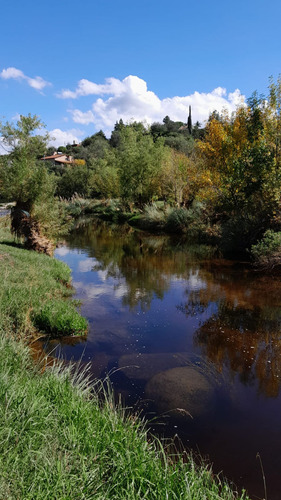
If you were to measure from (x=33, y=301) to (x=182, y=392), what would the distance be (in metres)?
4.51

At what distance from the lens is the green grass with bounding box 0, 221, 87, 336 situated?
7951 millimetres

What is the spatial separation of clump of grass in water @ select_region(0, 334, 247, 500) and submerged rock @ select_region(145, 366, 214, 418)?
203 centimetres

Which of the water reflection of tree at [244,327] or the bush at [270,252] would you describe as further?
the bush at [270,252]

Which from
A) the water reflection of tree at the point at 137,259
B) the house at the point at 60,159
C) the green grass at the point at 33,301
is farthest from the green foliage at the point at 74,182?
the green grass at the point at 33,301

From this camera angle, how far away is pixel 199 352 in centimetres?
781

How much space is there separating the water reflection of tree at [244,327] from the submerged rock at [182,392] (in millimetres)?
797

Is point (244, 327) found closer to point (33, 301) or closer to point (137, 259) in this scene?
point (33, 301)

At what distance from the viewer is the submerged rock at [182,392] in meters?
5.80

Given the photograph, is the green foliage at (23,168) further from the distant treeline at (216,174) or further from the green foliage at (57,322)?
the green foliage at (57,322)

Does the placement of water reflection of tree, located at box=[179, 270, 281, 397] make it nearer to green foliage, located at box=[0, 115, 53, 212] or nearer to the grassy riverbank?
the grassy riverbank

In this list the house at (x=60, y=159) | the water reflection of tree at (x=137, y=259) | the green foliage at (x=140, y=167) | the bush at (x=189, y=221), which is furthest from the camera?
the house at (x=60, y=159)

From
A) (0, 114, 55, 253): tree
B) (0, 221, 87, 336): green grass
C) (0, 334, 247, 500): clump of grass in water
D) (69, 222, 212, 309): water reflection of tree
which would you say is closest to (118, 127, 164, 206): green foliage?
(69, 222, 212, 309): water reflection of tree

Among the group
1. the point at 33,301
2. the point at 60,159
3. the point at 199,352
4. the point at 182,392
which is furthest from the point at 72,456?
the point at 60,159

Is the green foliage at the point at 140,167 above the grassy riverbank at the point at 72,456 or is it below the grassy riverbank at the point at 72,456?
above
